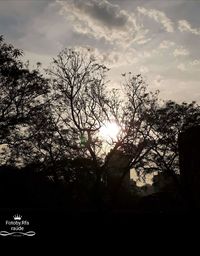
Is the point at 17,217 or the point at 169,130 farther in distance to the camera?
the point at 169,130

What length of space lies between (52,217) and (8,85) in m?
14.5

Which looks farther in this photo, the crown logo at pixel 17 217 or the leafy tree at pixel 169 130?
the leafy tree at pixel 169 130

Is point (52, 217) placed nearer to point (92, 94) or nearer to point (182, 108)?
point (92, 94)

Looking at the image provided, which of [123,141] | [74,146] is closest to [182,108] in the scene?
[123,141]

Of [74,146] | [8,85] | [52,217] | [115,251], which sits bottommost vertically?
[115,251]

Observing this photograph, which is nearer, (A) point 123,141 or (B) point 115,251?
(B) point 115,251

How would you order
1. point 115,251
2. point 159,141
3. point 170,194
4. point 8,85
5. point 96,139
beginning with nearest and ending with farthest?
point 115,251
point 8,85
point 96,139
point 159,141
point 170,194

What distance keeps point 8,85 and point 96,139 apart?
32.7 ft

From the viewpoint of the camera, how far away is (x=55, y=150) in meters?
35.0

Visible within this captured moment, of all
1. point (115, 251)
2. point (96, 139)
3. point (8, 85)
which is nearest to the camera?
point (115, 251)

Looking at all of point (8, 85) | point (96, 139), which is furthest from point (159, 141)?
point (8, 85)

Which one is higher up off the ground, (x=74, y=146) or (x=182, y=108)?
(x=182, y=108)

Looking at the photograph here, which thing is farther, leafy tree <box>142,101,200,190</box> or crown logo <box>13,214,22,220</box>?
leafy tree <box>142,101,200,190</box>

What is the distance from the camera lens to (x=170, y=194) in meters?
53.7
